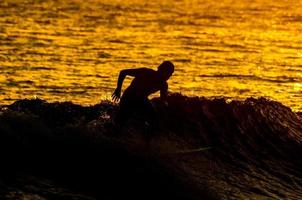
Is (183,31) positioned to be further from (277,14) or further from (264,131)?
(264,131)

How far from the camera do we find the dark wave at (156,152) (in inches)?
521

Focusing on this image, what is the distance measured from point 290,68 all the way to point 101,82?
10997 mm

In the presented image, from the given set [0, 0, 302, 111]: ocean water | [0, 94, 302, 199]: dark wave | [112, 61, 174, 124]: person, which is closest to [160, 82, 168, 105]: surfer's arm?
[112, 61, 174, 124]: person

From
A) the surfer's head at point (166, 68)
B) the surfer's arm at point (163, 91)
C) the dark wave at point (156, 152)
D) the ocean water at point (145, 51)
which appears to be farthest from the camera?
the ocean water at point (145, 51)

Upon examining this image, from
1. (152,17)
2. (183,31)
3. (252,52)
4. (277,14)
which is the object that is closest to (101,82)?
(252,52)

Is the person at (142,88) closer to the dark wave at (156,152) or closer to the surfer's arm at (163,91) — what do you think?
the surfer's arm at (163,91)

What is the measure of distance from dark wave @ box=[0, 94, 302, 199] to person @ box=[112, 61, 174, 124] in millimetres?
647

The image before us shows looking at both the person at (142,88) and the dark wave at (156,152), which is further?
the person at (142,88)

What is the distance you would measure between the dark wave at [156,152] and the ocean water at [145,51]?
701 centimetres

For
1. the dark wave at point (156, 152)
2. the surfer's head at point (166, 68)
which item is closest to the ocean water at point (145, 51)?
the dark wave at point (156, 152)

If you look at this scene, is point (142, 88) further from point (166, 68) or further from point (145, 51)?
point (145, 51)

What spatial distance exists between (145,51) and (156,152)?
24.9 meters

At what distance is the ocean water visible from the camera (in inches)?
1142

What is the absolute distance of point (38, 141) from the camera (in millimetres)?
14422
